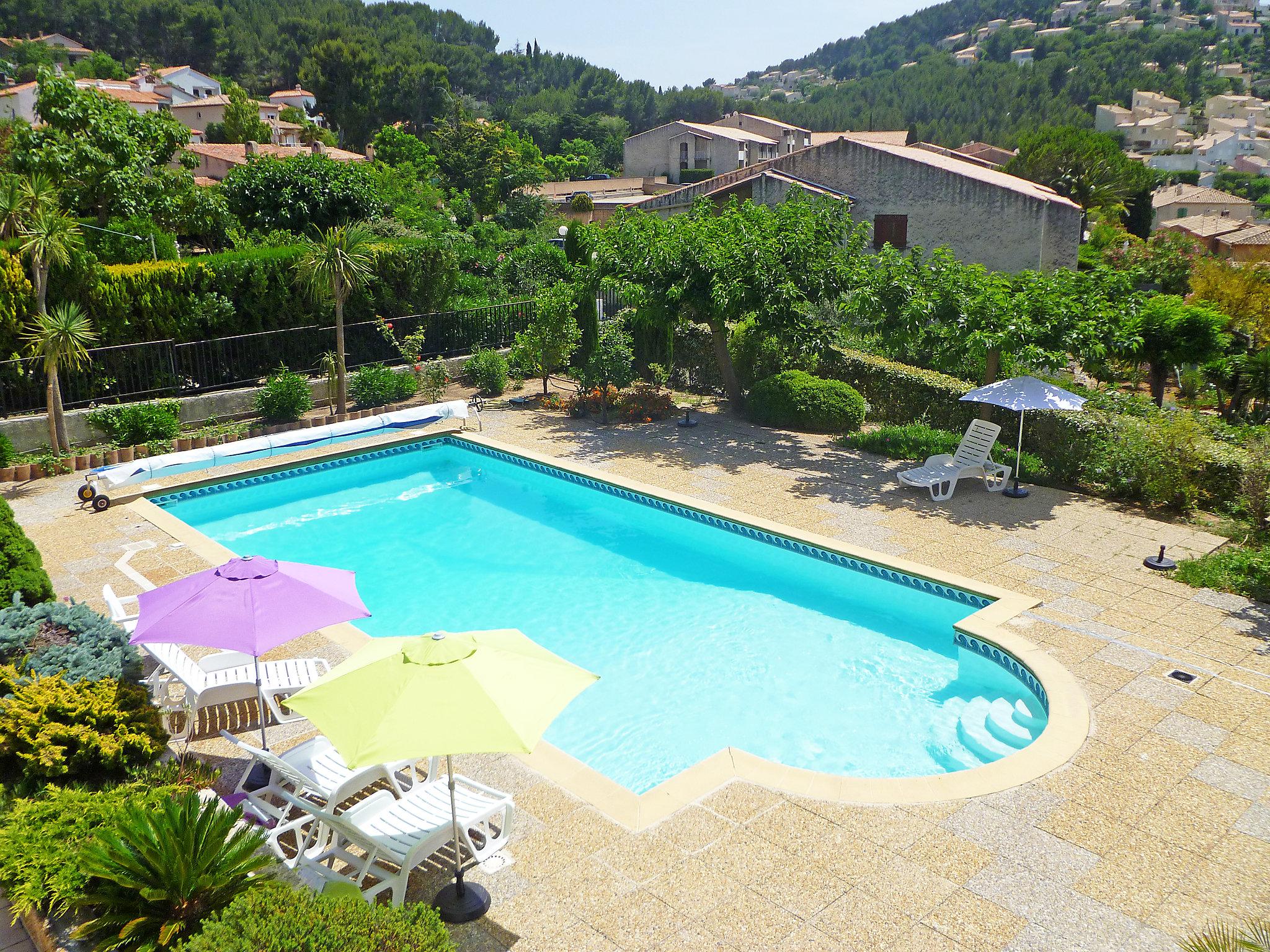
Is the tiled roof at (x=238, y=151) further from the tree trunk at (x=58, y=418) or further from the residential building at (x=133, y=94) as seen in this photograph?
the tree trunk at (x=58, y=418)

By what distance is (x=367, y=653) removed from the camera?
5793 mm

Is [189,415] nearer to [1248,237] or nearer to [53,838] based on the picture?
[53,838]

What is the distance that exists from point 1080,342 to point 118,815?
42.2 ft

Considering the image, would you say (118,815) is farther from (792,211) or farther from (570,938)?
(792,211)

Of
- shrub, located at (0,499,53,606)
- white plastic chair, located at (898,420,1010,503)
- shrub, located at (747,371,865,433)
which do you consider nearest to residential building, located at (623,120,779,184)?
shrub, located at (747,371,865,433)

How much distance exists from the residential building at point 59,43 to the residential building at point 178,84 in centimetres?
738

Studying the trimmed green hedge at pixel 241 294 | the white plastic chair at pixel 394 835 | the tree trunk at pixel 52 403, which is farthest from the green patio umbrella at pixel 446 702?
the trimmed green hedge at pixel 241 294

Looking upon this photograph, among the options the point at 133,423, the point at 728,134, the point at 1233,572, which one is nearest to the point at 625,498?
the point at 1233,572

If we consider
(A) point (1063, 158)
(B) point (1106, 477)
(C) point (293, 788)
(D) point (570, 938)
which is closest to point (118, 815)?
(C) point (293, 788)

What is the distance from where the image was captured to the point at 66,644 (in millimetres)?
7441

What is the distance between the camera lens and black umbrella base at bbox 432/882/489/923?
557 cm

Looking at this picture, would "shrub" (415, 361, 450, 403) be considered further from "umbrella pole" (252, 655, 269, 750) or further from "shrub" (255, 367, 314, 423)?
"umbrella pole" (252, 655, 269, 750)

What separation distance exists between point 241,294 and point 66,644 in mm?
13340

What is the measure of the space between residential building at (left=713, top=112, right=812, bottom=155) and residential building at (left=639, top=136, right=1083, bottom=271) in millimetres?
59101
